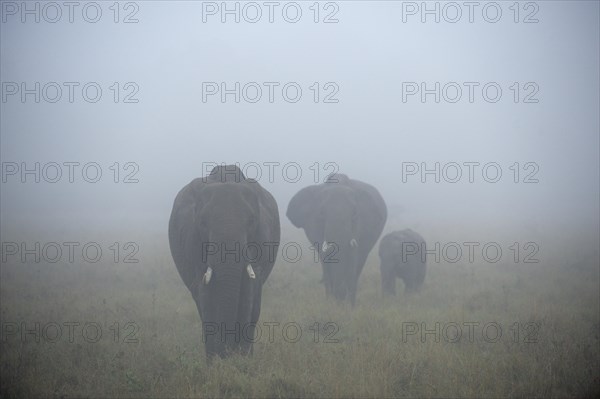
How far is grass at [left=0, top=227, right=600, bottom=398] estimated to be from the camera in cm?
662

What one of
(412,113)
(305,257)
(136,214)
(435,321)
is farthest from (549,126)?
(435,321)

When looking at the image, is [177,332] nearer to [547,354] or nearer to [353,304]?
[353,304]

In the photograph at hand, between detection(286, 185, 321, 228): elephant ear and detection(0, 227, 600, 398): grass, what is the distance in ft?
6.62

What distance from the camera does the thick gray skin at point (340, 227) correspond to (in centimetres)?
1249

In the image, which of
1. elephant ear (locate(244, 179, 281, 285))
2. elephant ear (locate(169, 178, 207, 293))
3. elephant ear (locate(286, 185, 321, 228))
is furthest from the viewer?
elephant ear (locate(286, 185, 321, 228))

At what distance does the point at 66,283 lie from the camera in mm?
14641

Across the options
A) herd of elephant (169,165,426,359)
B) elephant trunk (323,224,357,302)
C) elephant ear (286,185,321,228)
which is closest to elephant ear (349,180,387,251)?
elephant ear (286,185,321,228)

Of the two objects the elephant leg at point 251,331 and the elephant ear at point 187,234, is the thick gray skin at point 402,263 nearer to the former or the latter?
the elephant leg at point 251,331

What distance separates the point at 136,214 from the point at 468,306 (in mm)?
42780

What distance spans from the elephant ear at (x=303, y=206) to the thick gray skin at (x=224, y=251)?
6.14 meters

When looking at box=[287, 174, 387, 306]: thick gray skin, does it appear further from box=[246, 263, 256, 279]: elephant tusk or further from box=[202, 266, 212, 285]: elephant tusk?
box=[202, 266, 212, 285]: elephant tusk

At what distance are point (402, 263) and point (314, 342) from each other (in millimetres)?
5772

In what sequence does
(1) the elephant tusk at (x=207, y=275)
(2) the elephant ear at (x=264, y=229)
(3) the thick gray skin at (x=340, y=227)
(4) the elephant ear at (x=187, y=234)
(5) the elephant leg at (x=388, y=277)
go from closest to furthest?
(1) the elephant tusk at (x=207, y=275) < (4) the elephant ear at (x=187, y=234) < (2) the elephant ear at (x=264, y=229) < (3) the thick gray skin at (x=340, y=227) < (5) the elephant leg at (x=388, y=277)

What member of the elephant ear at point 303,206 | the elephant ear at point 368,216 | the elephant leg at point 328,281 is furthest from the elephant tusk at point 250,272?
the elephant ear at point 368,216
